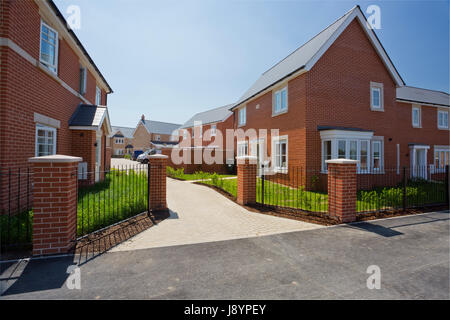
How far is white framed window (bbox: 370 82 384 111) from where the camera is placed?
1277 centimetres

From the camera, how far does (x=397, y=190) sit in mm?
8703

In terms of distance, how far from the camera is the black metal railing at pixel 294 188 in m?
7.78

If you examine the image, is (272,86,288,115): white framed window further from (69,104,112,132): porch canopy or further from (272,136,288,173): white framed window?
(69,104,112,132): porch canopy

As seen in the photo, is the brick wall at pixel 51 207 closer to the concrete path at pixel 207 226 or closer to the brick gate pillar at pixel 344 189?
the concrete path at pixel 207 226

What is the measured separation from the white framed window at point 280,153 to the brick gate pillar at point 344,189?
19.3 feet

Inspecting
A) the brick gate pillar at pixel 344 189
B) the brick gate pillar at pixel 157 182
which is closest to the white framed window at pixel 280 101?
the brick gate pillar at pixel 344 189

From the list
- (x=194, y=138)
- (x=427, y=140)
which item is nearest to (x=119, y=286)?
(x=427, y=140)

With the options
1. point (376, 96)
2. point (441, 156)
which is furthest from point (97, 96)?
point (441, 156)

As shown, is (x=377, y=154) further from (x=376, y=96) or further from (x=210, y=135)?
(x=210, y=135)

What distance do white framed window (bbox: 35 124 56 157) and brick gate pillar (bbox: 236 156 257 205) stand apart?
264 inches

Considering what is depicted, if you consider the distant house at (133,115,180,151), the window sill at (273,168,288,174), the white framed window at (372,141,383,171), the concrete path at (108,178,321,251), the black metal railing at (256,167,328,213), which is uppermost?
the distant house at (133,115,180,151)

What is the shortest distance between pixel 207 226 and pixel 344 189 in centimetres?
382

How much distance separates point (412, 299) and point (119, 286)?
3.78 meters

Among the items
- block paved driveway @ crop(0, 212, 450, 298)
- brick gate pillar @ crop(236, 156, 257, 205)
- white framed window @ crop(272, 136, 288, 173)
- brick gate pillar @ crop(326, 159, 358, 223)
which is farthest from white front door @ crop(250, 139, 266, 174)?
block paved driveway @ crop(0, 212, 450, 298)
